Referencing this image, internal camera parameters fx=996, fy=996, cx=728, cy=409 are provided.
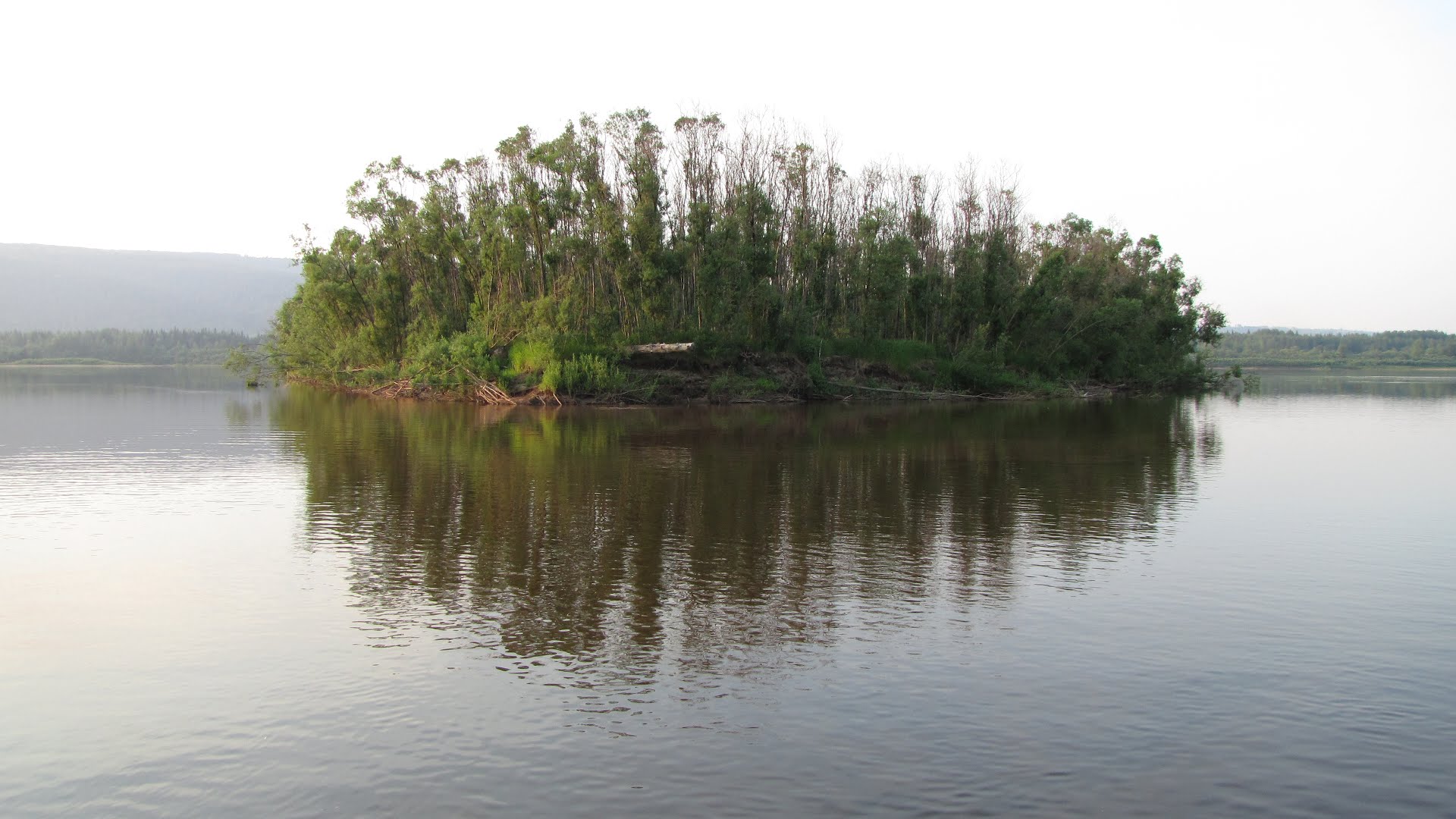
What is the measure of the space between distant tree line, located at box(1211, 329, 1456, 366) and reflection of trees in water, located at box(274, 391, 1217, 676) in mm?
137996

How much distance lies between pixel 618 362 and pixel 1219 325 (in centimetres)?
5046

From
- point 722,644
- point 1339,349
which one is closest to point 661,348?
point 722,644

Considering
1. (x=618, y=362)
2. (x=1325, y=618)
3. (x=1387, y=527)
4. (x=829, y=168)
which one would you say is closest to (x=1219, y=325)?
(x=829, y=168)

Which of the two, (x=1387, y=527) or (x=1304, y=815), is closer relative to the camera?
(x=1304, y=815)

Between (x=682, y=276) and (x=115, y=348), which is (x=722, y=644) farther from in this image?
(x=115, y=348)

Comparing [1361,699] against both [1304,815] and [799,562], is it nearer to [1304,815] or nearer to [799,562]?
[1304,815]

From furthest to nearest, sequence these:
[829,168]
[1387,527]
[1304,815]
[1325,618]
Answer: [829,168]
[1387,527]
[1325,618]
[1304,815]

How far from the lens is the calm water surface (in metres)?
6.60

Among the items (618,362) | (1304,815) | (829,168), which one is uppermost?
(829,168)

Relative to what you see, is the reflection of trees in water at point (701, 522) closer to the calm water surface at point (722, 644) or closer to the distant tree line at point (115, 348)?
the calm water surface at point (722, 644)

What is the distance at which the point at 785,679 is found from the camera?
8344 mm

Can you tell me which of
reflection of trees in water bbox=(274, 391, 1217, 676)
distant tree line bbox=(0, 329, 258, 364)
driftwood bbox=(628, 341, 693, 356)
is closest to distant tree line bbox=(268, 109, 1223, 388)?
driftwood bbox=(628, 341, 693, 356)

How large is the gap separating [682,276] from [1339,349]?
157 meters

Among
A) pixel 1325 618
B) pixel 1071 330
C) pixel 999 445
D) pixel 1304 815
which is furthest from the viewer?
pixel 1071 330
